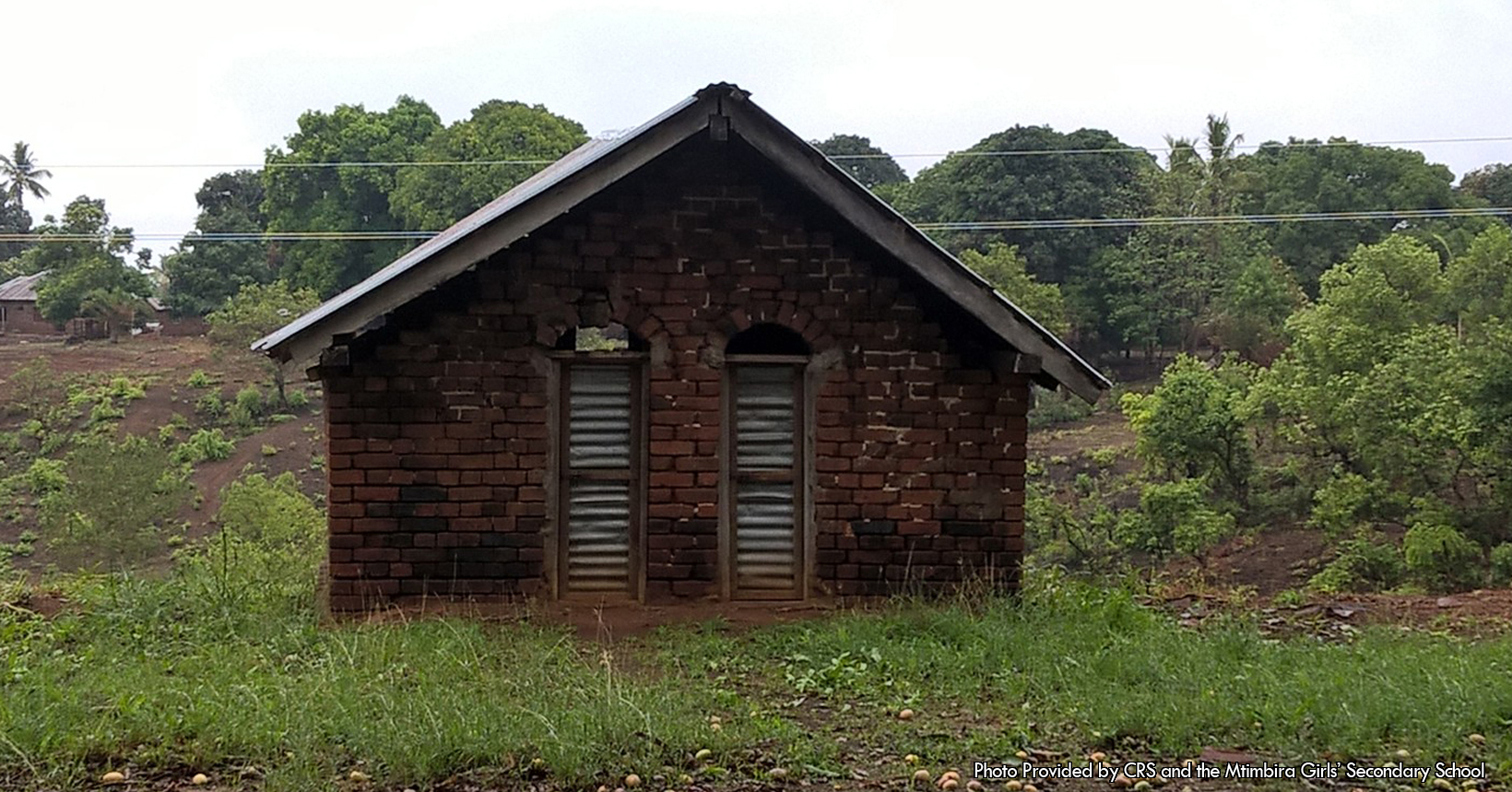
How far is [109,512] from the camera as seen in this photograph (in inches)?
883

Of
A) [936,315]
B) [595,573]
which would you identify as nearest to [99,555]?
[595,573]

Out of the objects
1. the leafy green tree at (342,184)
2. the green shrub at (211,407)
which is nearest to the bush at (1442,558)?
the green shrub at (211,407)

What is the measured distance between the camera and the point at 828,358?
28.7ft

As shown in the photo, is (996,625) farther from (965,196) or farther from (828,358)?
(965,196)

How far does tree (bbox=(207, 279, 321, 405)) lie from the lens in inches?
1353

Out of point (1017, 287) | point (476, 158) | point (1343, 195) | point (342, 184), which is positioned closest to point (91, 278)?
point (342, 184)

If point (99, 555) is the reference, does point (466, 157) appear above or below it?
above

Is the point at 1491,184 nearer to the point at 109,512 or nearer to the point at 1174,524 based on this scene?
the point at 1174,524

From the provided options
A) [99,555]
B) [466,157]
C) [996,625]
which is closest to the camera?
[996,625]

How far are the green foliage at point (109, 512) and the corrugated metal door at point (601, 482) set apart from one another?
51.8ft

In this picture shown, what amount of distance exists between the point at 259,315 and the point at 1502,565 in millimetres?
30138

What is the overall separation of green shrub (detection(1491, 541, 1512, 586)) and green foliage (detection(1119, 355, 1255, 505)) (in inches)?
220

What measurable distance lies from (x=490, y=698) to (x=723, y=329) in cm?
353

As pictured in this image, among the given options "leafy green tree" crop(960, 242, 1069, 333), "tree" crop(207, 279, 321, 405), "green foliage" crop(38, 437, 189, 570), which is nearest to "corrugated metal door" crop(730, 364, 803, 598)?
"green foliage" crop(38, 437, 189, 570)
